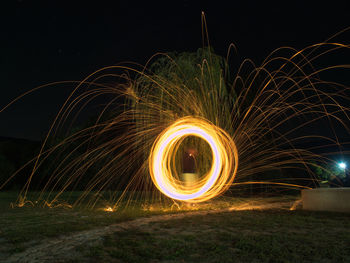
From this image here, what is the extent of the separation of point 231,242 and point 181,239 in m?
0.88

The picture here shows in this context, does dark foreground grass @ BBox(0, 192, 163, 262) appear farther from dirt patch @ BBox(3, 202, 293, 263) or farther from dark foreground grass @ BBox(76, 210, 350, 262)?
dark foreground grass @ BBox(76, 210, 350, 262)

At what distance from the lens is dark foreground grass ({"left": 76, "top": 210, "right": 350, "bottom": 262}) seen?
4.97 meters

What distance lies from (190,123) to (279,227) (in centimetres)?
569

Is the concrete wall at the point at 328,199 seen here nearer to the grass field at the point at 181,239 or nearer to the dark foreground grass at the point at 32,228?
the grass field at the point at 181,239

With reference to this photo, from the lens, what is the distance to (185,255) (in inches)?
201

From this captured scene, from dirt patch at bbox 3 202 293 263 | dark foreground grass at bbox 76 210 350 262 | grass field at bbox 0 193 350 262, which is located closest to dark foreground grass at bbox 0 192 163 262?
grass field at bbox 0 193 350 262

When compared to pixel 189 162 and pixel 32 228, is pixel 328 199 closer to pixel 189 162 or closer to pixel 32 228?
pixel 189 162

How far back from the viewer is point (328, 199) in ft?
35.0

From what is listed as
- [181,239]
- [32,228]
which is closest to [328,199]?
[181,239]

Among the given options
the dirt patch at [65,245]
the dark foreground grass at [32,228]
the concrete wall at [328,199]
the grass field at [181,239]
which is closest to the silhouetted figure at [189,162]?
the concrete wall at [328,199]

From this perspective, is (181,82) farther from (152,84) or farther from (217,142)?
(217,142)

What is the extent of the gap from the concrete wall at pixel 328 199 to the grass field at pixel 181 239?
1388mm

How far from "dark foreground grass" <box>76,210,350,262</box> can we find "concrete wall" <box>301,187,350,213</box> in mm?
2030

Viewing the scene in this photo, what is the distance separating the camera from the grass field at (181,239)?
16.5ft
